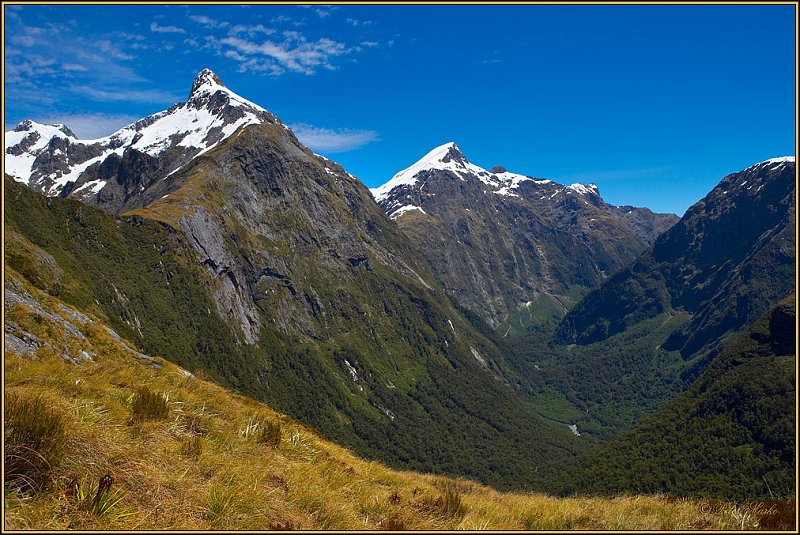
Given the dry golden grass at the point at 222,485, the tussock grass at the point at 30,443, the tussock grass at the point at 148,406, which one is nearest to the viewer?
the tussock grass at the point at 30,443

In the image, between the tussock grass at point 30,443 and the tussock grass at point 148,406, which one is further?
the tussock grass at point 148,406

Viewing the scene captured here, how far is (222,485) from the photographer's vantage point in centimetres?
1126

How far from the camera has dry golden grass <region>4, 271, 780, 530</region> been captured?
932cm

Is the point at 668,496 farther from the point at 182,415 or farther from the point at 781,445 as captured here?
the point at 781,445

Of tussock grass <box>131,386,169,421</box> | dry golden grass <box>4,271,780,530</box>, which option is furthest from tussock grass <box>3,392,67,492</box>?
tussock grass <box>131,386,169,421</box>

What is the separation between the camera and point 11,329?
2792 cm

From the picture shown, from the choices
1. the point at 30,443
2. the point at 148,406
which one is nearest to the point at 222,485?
the point at 30,443

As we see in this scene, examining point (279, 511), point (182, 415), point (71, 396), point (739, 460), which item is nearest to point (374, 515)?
point (279, 511)

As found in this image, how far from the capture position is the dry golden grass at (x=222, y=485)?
9.32 meters

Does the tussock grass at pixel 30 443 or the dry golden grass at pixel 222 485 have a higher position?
the tussock grass at pixel 30 443

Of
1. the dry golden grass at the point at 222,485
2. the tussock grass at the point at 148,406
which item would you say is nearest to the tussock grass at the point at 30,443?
the dry golden grass at the point at 222,485

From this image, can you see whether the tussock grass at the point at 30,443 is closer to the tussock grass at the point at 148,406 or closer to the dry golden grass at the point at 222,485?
the dry golden grass at the point at 222,485

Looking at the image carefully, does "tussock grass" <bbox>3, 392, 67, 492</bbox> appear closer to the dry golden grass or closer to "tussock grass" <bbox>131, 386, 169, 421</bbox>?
the dry golden grass

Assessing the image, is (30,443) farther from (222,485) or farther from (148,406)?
(148,406)
